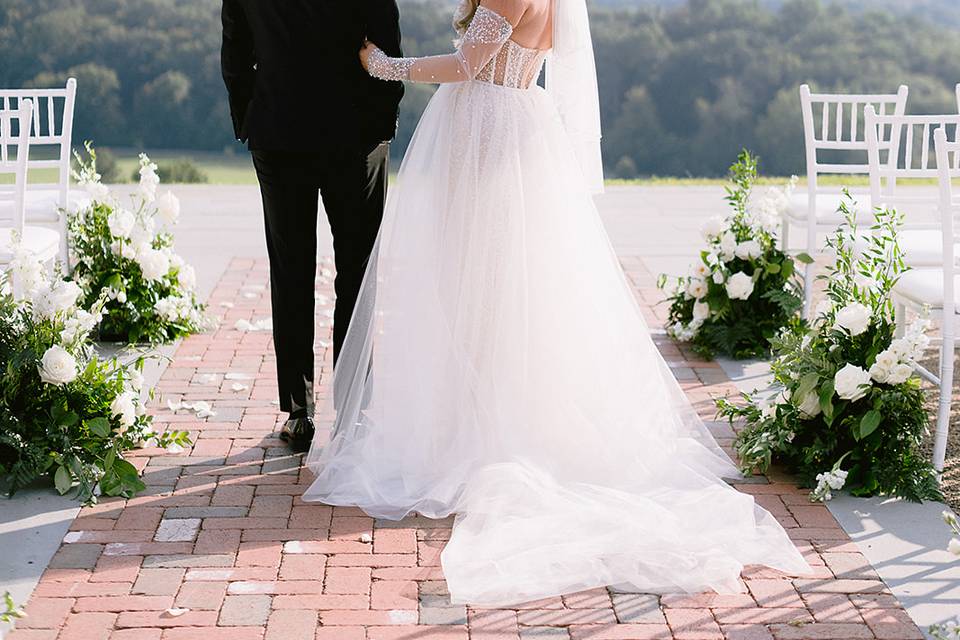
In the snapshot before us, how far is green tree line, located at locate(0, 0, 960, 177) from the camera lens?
59.2 ft

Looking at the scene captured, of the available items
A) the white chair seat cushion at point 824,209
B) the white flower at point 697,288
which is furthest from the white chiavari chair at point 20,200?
the white chair seat cushion at point 824,209

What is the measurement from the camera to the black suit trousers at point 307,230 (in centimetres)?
389

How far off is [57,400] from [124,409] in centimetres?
20

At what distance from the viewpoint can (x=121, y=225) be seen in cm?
534

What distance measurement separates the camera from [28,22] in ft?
59.9

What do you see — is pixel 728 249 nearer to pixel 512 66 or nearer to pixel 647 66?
pixel 512 66

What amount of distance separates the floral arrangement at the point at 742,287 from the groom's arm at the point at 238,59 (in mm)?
2239

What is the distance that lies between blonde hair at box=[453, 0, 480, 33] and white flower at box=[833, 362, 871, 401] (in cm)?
157

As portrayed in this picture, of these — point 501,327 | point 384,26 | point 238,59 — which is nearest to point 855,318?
point 501,327

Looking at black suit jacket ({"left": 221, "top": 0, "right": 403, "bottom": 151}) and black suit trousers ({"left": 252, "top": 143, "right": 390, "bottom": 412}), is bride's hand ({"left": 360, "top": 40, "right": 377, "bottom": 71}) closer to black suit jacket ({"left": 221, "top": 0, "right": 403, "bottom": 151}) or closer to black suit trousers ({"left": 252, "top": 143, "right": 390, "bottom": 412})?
black suit jacket ({"left": 221, "top": 0, "right": 403, "bottom": 151})

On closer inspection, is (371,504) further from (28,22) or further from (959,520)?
(28,22)

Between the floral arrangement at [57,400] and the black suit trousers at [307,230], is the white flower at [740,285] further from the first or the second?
the floral arrangement at [57,400]

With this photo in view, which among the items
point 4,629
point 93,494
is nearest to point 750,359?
point 93,494

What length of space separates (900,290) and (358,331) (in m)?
1.87
